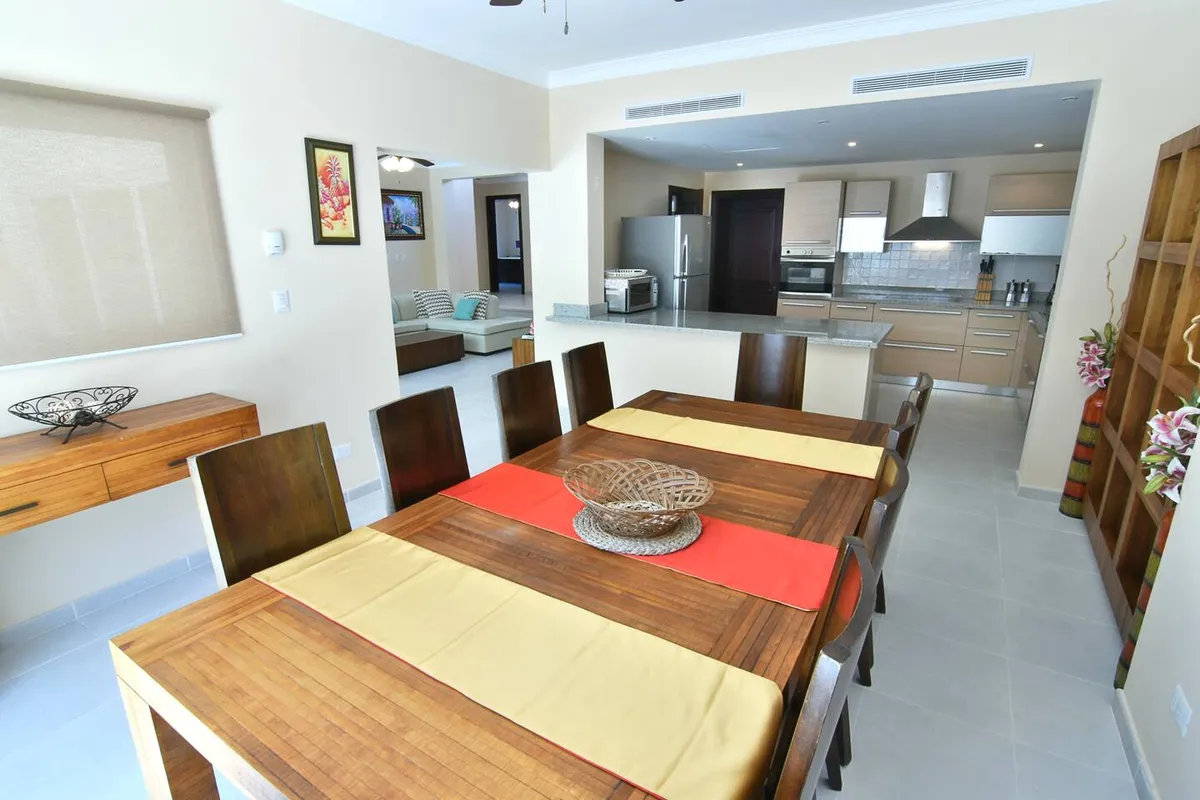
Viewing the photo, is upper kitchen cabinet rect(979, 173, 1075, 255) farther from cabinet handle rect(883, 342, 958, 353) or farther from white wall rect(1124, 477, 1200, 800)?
white wall rect(1124, 477, 1200, 800)

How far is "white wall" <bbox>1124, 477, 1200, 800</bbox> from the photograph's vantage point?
1421mm

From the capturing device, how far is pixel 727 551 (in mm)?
1420

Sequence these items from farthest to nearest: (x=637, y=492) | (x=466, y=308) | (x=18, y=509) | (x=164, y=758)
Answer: (x=466, y=308)
(x=18, y=509)
(x=637, y=492)
(x=164, y=758)

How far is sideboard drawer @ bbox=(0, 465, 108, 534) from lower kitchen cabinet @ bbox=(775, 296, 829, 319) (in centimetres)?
562

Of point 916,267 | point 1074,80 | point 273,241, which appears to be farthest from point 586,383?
point 916,267

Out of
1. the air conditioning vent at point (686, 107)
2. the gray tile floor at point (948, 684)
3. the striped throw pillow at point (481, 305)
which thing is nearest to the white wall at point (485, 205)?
the striped throw pillow at point (481, 305)

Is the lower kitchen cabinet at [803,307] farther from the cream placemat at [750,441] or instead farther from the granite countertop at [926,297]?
the cream placemat at [750,441]

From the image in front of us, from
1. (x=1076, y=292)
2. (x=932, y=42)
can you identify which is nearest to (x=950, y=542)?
(x=1076, y=292)

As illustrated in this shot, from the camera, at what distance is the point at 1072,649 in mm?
2170

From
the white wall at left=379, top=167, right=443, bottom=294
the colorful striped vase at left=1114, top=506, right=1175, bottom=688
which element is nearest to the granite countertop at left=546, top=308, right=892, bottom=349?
the colorful striped vase at left=1114, top=506, right=1175, bottom=688

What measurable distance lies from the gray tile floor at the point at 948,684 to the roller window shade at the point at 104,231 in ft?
3.75

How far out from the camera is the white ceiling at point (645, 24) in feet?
9.83

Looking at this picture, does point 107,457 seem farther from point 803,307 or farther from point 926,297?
point 926,297

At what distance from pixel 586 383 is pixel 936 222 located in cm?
491
